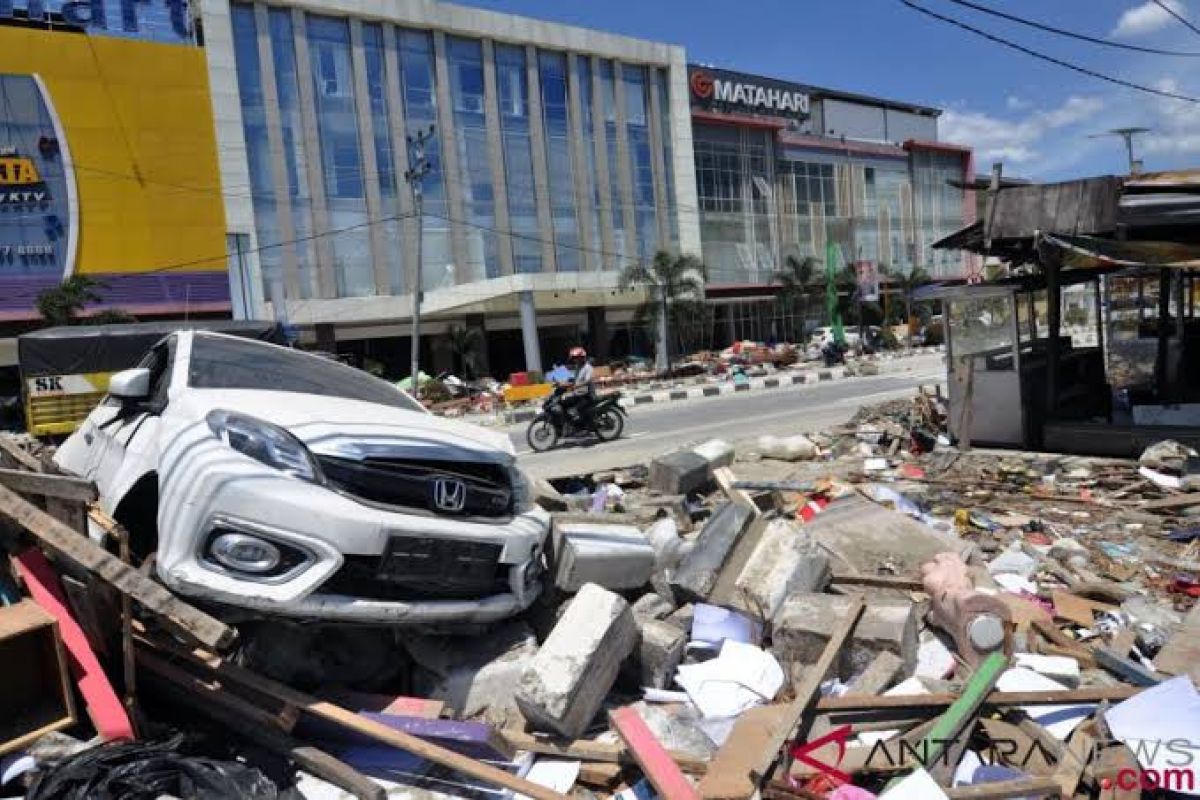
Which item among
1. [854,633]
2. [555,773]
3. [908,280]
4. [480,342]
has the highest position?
[908,280]

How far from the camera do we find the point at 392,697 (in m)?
3.69

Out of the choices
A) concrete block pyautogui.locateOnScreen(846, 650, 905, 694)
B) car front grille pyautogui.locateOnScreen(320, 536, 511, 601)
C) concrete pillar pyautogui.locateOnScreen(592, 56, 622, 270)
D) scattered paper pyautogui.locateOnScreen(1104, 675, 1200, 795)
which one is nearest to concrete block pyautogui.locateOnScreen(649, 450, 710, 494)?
concrete block pyautogui.locateOnScreen(846, 650, 905, 694)

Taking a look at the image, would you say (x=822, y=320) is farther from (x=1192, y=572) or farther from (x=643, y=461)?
(x=1192, y=572)

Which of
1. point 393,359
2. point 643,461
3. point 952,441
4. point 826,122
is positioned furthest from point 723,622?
point 826,122

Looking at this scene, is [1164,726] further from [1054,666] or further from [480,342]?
[480,342]

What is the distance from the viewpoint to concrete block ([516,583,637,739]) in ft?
11.1

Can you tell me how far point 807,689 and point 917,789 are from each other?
2.15 ft

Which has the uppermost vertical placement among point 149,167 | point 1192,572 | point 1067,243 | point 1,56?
point 1,56

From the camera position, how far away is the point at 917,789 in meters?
2.92

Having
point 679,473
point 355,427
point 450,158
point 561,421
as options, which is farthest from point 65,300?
point 355,427

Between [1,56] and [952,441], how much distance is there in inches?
1288

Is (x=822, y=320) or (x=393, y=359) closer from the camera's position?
(x=393, y=359)

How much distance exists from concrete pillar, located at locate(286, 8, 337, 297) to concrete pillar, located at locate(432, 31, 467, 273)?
483cm

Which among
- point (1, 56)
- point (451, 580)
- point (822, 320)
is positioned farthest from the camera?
point (822, 320)
